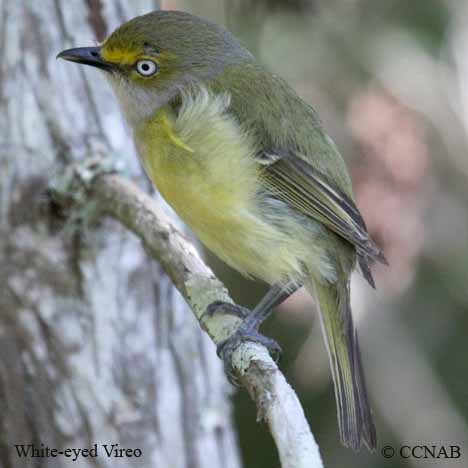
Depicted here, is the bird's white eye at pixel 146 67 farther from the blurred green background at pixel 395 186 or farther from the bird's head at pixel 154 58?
the blurred green background at pixel 395 186

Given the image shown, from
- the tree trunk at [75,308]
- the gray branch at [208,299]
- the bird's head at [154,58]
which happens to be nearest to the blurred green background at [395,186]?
the bird's head at [154,58]

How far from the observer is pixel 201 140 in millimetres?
3518

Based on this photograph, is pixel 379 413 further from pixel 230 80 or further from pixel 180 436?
pixel 230 80

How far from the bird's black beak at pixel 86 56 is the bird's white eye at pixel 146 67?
0.14 metres

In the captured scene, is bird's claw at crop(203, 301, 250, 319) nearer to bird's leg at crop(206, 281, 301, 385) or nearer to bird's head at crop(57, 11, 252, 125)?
bird's leg at crop(206, 281, 301, 385)

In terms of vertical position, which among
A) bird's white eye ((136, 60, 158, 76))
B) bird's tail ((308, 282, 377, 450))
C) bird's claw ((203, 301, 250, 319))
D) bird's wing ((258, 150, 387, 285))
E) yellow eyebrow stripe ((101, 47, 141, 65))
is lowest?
bird's tail ((308, 282, 377, 450))

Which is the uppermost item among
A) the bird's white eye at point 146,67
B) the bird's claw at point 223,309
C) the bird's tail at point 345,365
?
the bird's white eye at point 146,67

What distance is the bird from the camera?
342cm

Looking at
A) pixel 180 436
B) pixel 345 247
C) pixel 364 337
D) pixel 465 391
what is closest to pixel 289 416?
pixel 345 247

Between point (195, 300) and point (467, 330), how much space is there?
2362 millimetres

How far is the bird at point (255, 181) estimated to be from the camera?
342cm

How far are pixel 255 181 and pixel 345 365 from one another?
805 mm

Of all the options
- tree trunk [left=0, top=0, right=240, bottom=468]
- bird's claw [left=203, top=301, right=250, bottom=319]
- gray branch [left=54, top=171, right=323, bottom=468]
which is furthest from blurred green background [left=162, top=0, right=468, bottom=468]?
gray branch [left=54, top=171, right=323, bottom=468]

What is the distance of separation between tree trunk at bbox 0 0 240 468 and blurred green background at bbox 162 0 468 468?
89 centimetres
